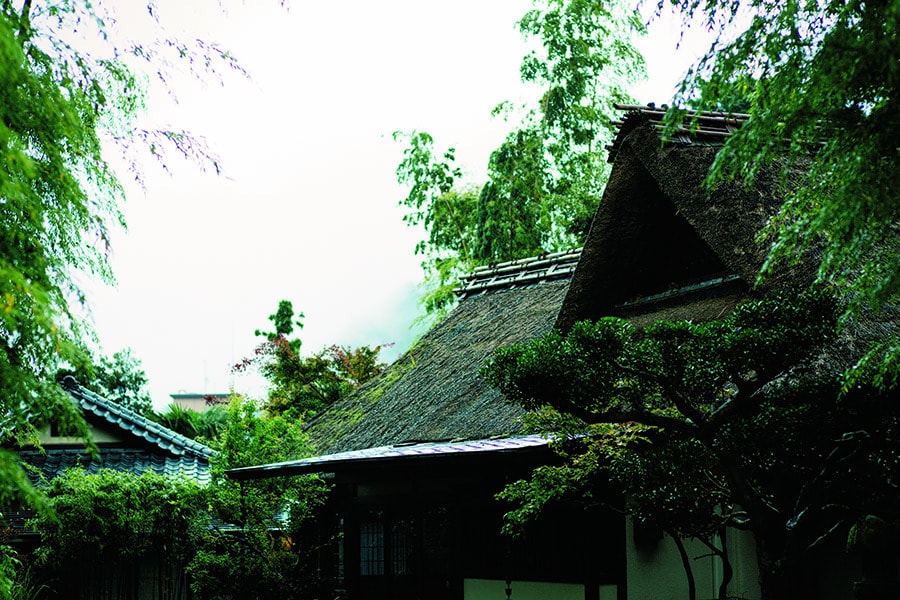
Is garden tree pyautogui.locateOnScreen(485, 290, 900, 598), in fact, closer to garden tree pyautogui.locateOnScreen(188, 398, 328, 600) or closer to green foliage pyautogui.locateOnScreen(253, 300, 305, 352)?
garden tree pyautogui.locateOnScreen(188, 398, 328, 600)

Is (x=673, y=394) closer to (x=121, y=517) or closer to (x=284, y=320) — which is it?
(x=121, y=517)

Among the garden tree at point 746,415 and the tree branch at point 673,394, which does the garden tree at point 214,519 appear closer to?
the garden tree at point 746,415

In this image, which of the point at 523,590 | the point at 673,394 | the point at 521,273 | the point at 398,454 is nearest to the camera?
the point at 673,394

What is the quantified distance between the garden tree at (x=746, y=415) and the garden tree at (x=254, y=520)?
5.35m

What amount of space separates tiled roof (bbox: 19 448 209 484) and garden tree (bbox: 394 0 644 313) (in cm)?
872

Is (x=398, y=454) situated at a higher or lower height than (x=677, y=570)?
higher

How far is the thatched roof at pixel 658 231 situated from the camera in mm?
9195

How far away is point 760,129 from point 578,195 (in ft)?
61.2

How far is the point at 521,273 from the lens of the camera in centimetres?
1575

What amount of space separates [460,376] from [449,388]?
0.99ft

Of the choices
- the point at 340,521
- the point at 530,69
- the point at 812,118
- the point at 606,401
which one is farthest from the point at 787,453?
the point at 530,69

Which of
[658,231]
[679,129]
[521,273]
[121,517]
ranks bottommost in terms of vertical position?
[121,517]

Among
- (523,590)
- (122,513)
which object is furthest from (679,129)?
(122,513)

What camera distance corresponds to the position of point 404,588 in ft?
40.3
